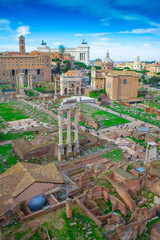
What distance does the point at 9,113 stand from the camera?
49.8m

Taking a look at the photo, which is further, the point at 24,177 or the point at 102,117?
the point at 102,117

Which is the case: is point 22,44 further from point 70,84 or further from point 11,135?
point 11,135

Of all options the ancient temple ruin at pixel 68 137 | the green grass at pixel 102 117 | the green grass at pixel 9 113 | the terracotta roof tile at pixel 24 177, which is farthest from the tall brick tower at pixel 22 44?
the terracotta roof tile at pixel 24 177

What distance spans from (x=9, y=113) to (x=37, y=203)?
37077 mm

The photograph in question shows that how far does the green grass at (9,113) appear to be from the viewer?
4603 cm

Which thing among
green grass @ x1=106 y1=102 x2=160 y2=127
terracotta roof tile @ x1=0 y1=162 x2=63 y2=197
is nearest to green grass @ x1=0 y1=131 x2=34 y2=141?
terracotta roof tile @ x1=0 y1=162 x2=63 y2=197

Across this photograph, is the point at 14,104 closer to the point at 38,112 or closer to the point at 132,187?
the point at 38,112

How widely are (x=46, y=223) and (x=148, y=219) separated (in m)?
8.10

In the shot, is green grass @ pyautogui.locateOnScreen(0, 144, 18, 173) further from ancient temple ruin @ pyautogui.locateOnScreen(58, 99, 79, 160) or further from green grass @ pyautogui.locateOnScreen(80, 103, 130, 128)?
green grass @ pyautogui.locateOnScreen(80, 103, 130, 128)

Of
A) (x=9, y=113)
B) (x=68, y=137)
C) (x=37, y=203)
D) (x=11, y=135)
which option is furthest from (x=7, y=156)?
(x=9, y=113)

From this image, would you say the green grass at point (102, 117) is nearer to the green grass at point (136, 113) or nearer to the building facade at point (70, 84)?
the green grass at point (136, 113)

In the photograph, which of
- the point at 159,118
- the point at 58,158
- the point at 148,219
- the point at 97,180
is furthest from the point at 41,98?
the point at 148,219

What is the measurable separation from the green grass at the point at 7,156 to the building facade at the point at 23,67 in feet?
191

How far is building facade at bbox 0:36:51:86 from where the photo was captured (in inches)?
3243
